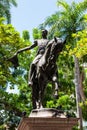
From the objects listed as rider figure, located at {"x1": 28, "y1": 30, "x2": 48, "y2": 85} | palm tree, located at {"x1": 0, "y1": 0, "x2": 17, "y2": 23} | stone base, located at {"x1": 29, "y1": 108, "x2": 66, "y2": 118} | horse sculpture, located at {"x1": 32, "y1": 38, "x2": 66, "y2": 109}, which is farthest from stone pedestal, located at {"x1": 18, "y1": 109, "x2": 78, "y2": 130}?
palm tree, located at {"x1": 0, "y1": 0, "x2": 17, "y2": 23}

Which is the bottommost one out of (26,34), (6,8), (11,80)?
(11,80)

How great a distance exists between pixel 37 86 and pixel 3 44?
13.0 meters

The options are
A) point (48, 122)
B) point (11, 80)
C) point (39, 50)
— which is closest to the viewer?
point (48, 122)

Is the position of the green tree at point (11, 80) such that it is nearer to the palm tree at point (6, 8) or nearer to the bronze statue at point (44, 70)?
the palm tree at point (6, 8)

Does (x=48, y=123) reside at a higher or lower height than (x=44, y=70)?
lower

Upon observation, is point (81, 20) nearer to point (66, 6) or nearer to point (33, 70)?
point (66, 6)

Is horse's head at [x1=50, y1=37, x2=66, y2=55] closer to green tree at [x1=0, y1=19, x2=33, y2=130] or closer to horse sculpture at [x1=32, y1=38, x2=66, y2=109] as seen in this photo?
horse sculpture at [x1=32, y1=38, x2=66, y2=109]

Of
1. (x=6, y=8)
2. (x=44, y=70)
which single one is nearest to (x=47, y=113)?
(x=44, y=70)

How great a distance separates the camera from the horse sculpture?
1029 cm

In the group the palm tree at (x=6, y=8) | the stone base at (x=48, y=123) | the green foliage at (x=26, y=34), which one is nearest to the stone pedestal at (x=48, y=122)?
the stone base at (x=48, y=123)

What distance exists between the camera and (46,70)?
34.0 feet

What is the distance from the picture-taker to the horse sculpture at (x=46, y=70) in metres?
10.3

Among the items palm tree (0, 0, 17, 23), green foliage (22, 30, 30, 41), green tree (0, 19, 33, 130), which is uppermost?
palm tree (0, 0, 17, 23)

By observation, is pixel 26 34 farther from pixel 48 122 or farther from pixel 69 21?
pixel 48 122
